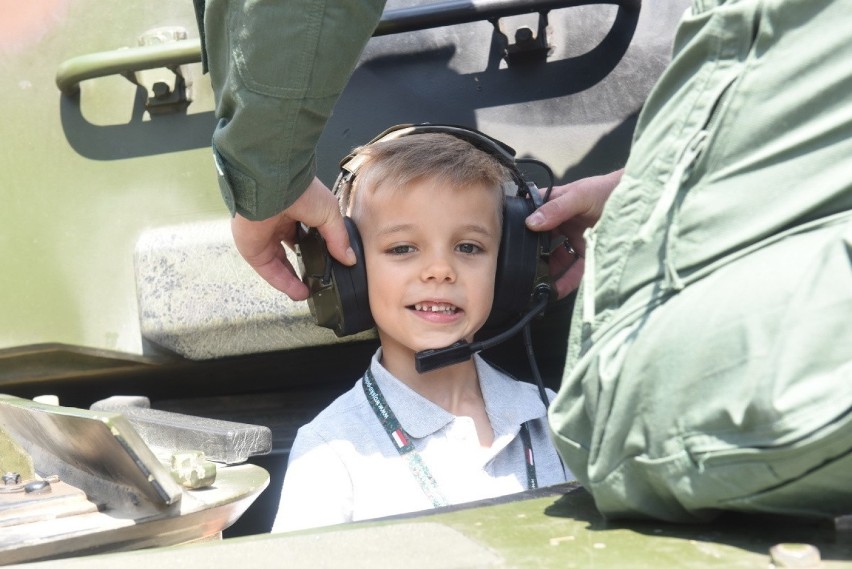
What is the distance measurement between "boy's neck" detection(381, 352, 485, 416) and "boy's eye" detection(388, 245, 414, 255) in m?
0.20

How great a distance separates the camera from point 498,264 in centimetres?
197

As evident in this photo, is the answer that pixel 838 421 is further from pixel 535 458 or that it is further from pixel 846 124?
pixel 535 458

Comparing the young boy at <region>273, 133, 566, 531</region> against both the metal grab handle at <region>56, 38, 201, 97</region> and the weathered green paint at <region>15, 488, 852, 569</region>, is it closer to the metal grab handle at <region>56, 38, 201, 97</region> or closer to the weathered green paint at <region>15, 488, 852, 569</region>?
the metal grab handle at <region>56, 38, 201, 97</region>

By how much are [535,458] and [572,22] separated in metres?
0.80

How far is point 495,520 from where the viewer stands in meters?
1.16

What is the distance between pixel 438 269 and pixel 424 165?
0.19 m

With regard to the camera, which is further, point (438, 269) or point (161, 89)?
point (161, 89)

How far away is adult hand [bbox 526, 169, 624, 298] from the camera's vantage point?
6.31 feet

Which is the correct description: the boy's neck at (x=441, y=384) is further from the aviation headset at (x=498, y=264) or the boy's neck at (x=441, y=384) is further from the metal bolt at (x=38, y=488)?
the metal bolt at (x=38, y=488)

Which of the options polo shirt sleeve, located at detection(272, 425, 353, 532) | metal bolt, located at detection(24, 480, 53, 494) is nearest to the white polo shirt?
polo shirt sleeve, located at detection(272, 425, 353, 532)

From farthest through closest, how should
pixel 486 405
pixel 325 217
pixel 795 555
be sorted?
1. pixel 486 405
2. pixel 325 217
3. pixel 795 555

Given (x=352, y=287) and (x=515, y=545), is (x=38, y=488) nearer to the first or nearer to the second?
(x=352, y=287)

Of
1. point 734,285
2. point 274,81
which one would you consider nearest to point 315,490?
point 274,81

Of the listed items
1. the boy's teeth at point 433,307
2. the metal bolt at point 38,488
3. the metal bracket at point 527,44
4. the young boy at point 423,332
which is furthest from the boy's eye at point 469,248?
the metal bolt at point 38,488
